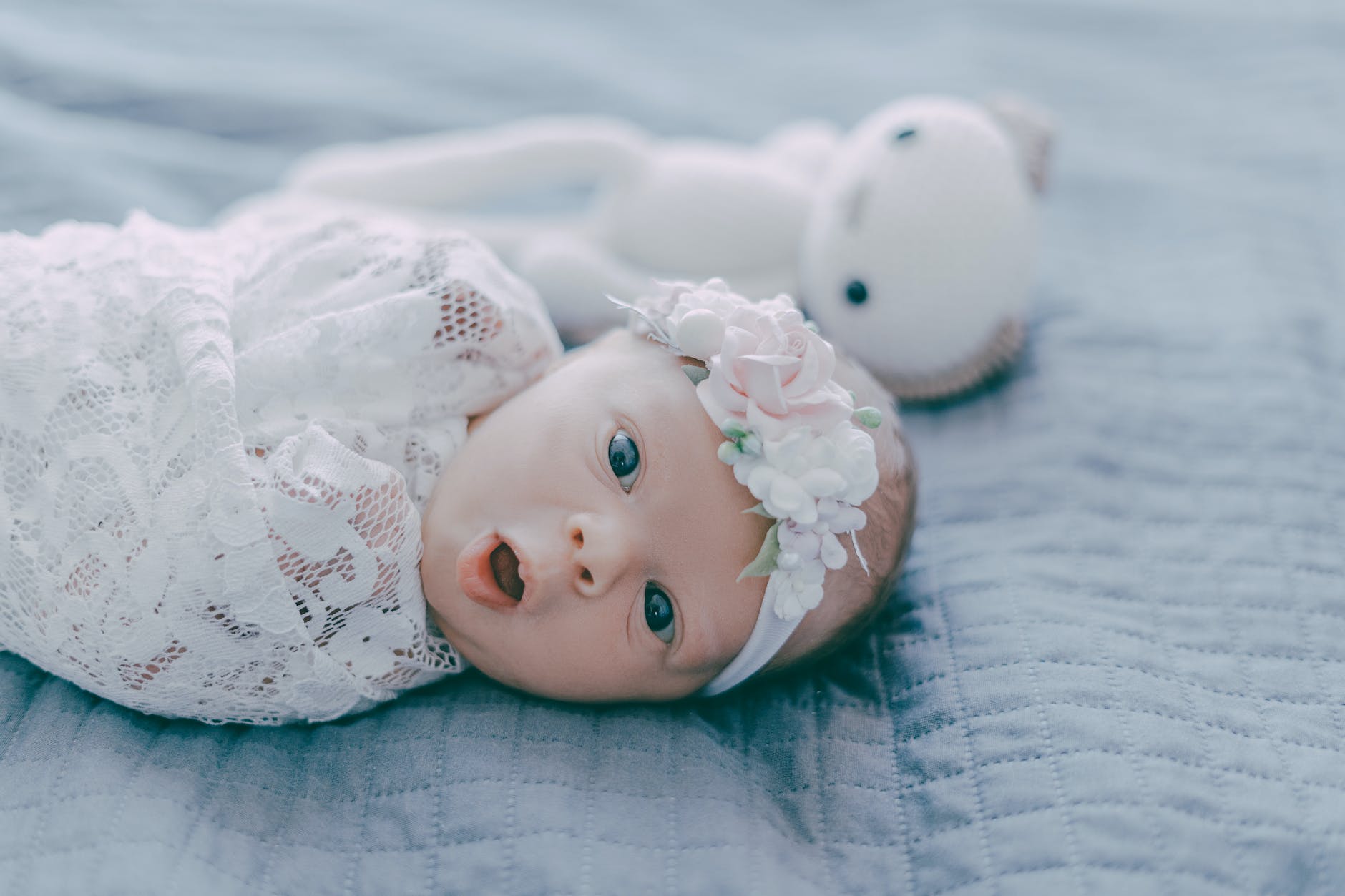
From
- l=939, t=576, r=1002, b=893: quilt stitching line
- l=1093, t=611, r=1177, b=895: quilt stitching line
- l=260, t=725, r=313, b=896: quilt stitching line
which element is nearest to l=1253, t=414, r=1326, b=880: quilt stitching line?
l=1093, t=611, r=1177, b=895: quilt stitching line

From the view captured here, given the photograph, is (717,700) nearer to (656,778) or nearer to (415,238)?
(656,778)

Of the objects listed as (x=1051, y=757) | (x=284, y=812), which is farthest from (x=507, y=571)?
(x=1051, y=757)

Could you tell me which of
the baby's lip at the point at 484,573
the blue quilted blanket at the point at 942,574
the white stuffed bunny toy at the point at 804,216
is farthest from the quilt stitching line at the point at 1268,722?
the baby's lip at the point at 484,573

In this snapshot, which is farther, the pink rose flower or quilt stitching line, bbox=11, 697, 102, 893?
the pink rose flower

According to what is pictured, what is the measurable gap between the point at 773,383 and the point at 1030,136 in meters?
0.66

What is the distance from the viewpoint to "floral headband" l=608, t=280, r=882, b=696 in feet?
2.66

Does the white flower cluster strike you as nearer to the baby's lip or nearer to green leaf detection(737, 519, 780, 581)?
green leaf detection(737, 519, 780, 581)

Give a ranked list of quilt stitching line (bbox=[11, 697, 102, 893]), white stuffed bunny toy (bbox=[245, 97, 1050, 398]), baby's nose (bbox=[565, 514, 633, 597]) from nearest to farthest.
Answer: quilt stitching line (bbox=[11, 697, 102, 893]), baby's nose (bbox=[565, 514, 633, 597]), white stuffed bunny toy (bbox=[245, 97, 1050, 398])

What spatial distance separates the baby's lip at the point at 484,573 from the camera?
0.83 metres

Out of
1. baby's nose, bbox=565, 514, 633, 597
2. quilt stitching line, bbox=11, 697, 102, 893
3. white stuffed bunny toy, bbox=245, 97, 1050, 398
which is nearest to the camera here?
quilt stitching line, bbox=11, 697, 102, 893

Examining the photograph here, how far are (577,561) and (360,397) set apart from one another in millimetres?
273

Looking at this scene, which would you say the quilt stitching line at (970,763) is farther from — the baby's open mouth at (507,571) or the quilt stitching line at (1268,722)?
the baby's open mouth at (507,571)

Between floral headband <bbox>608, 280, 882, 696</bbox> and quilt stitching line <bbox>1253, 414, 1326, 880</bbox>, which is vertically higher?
floral headband <bbox>608, 280, 882, 696</bbox>

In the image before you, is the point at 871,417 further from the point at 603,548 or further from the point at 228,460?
the point at 228,460
